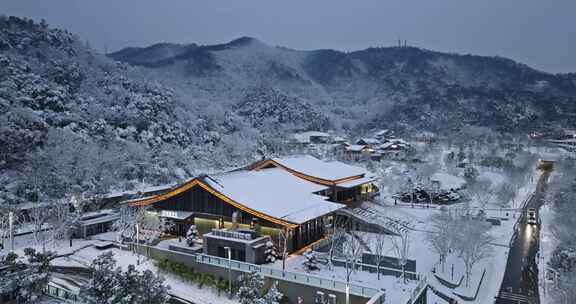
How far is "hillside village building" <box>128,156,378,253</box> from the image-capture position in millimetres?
27016

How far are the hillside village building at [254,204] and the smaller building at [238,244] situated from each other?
→ 0.45 meters

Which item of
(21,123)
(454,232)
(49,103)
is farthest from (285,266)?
(49,103)

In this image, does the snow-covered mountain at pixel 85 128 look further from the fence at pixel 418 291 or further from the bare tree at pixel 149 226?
the fence at pixel 418 291

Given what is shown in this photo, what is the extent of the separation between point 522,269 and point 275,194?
17.9 meters

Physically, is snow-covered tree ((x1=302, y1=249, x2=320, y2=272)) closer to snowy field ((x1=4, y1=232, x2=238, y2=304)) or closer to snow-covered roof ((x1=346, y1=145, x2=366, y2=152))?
snowy field ((x1=4, y1=232, x2=238, y2=304))

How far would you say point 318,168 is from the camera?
1597 inches

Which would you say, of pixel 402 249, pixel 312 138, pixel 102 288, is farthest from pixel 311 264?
pixel 312 138

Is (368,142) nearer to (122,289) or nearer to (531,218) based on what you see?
(531,218)

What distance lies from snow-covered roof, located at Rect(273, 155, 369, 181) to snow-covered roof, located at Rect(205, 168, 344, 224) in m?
2.27

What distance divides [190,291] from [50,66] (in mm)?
63640

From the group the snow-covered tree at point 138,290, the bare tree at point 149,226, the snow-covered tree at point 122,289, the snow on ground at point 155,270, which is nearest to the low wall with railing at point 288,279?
the snow on ground at point 155,270

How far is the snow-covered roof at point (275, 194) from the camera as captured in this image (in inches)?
1078

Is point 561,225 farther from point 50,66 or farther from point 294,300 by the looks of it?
point 50,66

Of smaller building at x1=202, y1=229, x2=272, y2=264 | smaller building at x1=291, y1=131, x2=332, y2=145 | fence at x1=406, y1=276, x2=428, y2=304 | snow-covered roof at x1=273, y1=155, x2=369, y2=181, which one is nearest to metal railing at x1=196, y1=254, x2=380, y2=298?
smaller building at x1=202, y1=229, x2=272, y2=264
